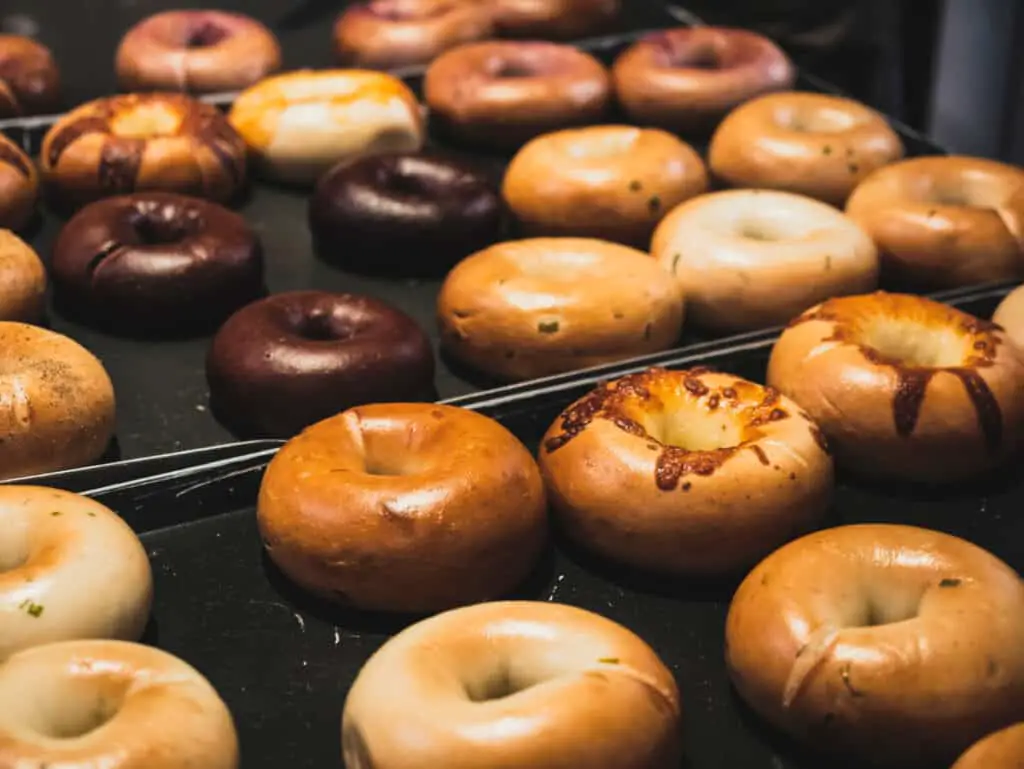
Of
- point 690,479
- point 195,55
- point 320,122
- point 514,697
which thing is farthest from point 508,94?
point 514,697

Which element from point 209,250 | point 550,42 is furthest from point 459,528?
point 550,42

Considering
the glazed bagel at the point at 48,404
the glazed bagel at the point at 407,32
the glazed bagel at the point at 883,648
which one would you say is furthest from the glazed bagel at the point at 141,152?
the glazed bagel at the point at 883,648

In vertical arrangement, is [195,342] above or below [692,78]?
below

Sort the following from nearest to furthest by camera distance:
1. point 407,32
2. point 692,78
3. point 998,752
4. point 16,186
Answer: point 998,752 < point 16,186 < point 692,78 < point 407,32

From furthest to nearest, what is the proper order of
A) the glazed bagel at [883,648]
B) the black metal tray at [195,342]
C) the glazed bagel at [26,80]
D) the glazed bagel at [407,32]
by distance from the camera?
the glazed bagel at [407,32] < the glazed bagel at [26,80] < the black metal tray at [195,342] < the glazed bagel at [883,648]

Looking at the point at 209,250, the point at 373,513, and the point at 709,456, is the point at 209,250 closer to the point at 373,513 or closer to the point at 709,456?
the point at 373,513

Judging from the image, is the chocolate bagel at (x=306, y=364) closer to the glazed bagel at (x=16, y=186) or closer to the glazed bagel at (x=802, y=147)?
the glazed bagel at (x=16, y=186)

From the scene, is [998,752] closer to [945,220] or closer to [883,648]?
[883,648]
